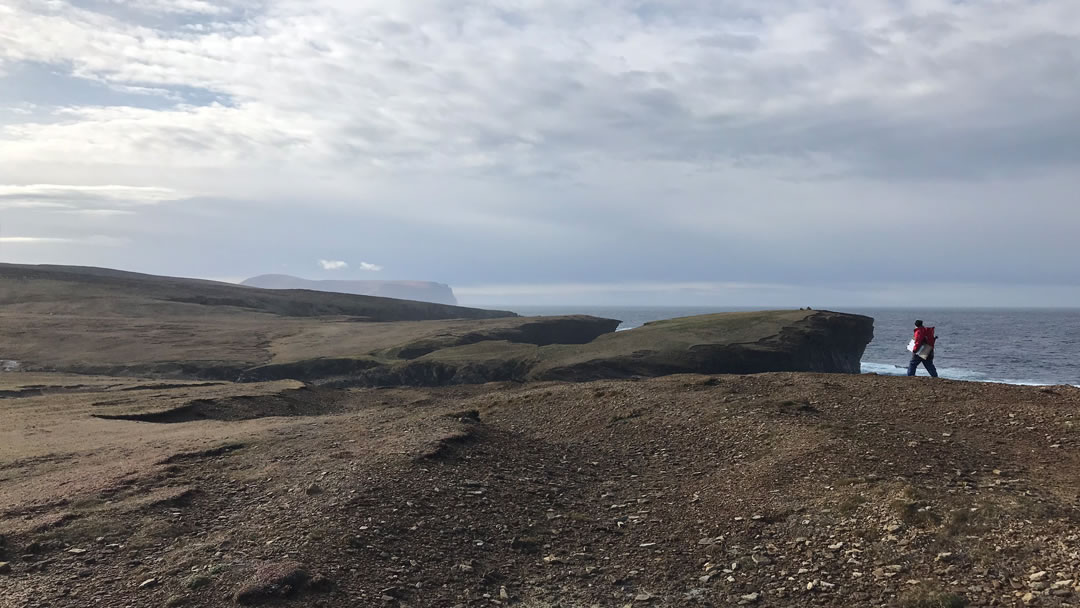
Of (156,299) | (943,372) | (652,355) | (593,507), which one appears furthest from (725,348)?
(156,299)

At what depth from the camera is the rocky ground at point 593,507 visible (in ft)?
29.7

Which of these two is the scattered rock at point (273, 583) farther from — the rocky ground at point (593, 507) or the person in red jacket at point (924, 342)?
the person in red jacket at point (924, 342)

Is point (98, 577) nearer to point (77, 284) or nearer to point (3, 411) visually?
point (3, 411)

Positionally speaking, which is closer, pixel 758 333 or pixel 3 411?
pixel 3 411

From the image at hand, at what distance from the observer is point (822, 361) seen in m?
52.0

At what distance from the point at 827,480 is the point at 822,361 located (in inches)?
1697

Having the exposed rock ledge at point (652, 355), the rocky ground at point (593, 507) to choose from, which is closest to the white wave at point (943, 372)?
the exposed rock ledge at point (652, 355)

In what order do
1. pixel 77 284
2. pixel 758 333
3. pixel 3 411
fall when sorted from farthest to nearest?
pixel 77 284 → pixel 758 333 → pixel 3 411

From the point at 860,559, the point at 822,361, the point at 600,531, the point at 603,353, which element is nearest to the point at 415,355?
the point at 603,353

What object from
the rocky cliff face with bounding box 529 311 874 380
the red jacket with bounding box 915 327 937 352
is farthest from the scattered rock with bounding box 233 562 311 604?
the rocky cliff face with bounding box 529 311 874 380

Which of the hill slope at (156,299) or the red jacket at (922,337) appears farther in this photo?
the hill slope at (156,299)

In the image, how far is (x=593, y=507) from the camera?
42.0 ft

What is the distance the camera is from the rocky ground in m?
9.05

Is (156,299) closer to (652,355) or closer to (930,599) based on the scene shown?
(652,355)
